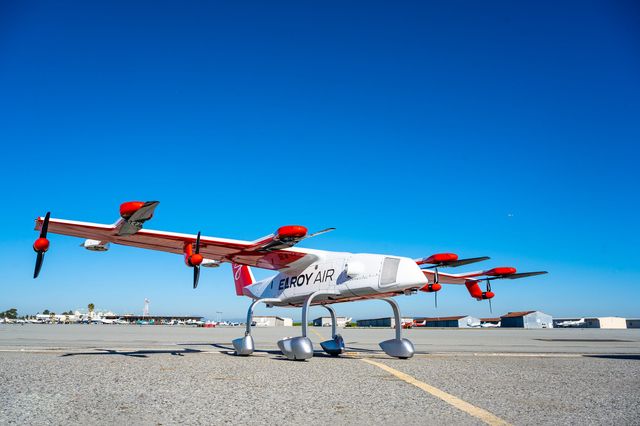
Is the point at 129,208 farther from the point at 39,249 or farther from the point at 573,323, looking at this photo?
the point at 573,323

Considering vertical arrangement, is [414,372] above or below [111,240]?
below

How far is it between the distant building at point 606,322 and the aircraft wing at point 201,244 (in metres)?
122

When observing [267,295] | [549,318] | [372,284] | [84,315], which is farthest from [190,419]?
[84,315]

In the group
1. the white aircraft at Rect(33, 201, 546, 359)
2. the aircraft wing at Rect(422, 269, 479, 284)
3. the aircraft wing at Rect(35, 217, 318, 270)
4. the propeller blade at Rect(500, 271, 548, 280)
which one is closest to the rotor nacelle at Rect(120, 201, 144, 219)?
the white aircraft at Rect(33, 201, 546, 359)

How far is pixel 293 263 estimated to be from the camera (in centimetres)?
1655

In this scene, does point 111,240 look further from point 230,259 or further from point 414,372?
point 414,372

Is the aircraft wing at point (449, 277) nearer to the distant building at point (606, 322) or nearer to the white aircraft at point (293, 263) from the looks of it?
the white aircraft at point (293, 263)

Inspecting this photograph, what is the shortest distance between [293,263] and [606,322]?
12287cm

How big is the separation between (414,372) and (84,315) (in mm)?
193849

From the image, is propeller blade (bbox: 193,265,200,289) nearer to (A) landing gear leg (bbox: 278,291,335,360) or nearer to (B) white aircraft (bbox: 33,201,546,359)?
(B) white aircraft (bbox: 33,201,546,359)

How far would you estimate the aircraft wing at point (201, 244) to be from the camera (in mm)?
13883

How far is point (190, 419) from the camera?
4.99 meters

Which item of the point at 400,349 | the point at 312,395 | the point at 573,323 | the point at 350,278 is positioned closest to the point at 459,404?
the point at 312,395

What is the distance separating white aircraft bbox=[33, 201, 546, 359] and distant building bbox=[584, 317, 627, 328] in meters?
114
